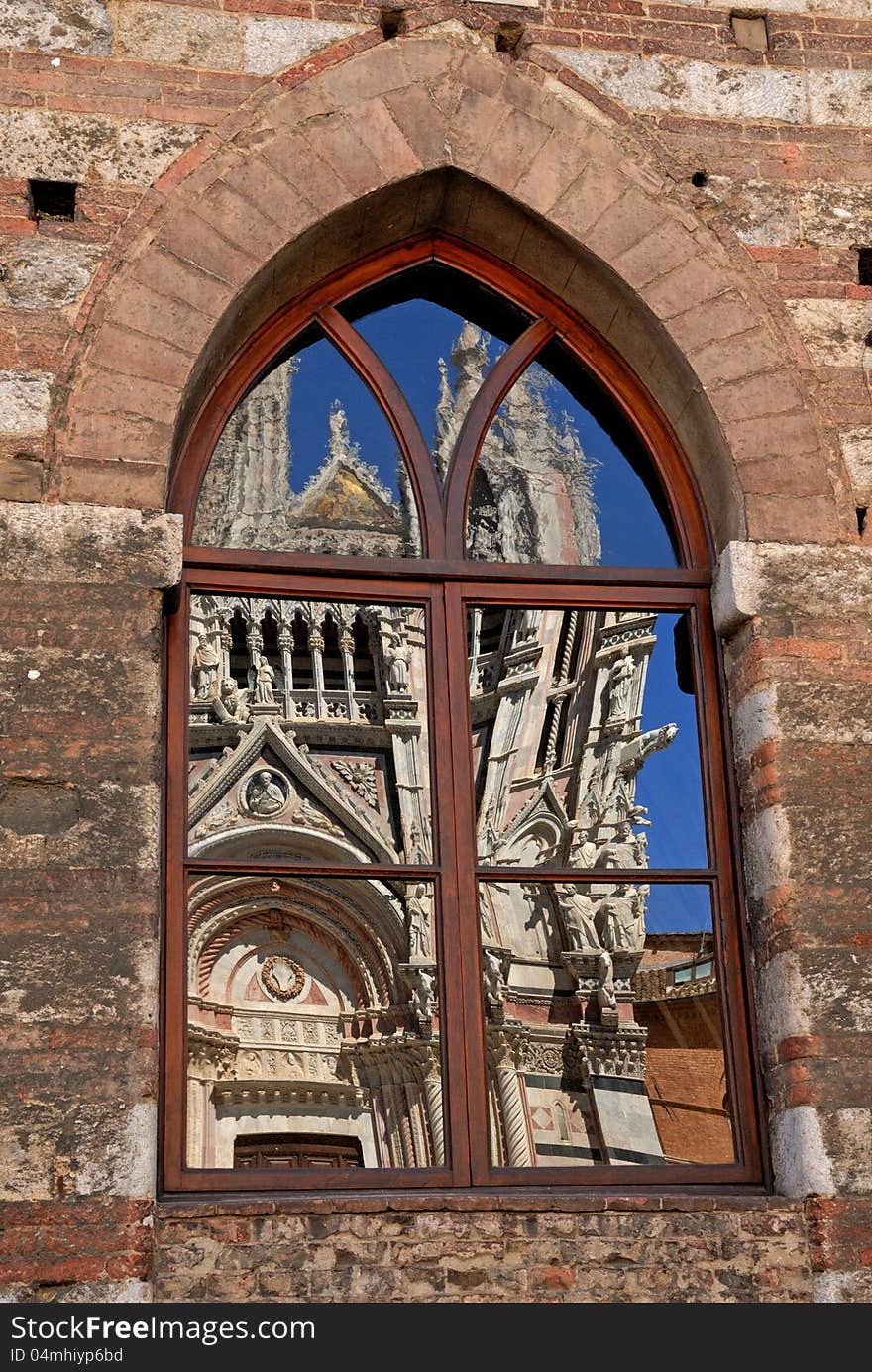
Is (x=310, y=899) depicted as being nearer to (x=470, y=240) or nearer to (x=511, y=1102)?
(x=511, y=1102)

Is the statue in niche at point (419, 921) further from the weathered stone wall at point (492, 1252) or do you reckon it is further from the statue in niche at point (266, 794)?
the weathered stone wall at point (492, 1252)

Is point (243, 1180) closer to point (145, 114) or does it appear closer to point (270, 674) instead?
point (270, 674)

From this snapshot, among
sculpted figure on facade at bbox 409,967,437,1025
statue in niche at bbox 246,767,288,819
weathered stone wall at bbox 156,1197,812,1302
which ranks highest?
statue in niche at bbox 246,767,288,819

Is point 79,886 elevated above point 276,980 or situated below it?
above

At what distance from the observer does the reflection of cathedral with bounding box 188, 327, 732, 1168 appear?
472 cm

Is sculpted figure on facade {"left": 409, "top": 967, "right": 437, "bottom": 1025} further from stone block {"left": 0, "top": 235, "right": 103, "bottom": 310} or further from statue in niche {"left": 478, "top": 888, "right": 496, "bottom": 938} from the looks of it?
stone block {"left": 0, "top": 235, "right": 103, "bottom": 310}

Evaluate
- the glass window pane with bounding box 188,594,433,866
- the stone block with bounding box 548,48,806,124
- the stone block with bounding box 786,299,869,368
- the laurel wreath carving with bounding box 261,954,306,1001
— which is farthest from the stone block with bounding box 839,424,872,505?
the laurel wreath carving with bounding box 261,954,306,1001

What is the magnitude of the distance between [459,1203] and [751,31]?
3964 mm

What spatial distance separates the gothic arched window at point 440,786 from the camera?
4.72 meters

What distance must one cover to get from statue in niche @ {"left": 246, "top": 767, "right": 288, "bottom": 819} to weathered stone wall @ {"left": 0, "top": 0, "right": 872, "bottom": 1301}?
17.2 inches

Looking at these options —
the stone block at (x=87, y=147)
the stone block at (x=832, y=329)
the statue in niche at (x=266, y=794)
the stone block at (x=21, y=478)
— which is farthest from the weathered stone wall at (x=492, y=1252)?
the stone block at (x=87, y=147)

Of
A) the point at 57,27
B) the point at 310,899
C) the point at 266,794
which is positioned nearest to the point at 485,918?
the point at 310,899

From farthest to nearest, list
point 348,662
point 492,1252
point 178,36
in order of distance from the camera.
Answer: point 178,36 → point 348,662 → point 492,1252

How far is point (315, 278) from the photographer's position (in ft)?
18.2
